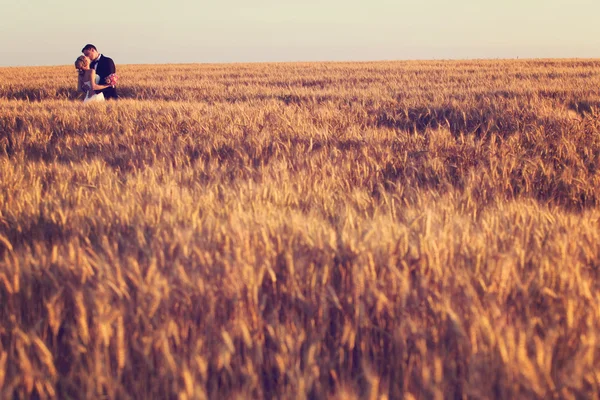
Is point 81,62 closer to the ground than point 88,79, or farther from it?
farther from it

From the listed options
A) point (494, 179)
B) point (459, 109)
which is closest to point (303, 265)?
point (494, 179)

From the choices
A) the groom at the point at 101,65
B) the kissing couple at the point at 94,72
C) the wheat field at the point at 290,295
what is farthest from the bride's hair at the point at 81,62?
the wheat field at the point at 290,295

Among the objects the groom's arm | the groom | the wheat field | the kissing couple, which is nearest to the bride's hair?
the kissing couple

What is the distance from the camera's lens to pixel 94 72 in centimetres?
751

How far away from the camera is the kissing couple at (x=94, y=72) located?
7.48 m

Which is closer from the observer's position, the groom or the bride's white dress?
the bride's white dress

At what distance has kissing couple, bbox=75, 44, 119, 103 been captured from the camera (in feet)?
24.5

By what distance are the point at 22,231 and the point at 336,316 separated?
47.8 inches

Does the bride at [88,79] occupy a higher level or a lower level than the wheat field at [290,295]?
higher

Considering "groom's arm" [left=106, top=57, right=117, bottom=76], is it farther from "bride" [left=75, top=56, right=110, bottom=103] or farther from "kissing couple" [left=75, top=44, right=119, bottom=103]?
"bride" [left=75, top=56, right=110, bottom=103]

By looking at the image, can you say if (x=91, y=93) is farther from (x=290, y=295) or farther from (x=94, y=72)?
(x=290, y=295)

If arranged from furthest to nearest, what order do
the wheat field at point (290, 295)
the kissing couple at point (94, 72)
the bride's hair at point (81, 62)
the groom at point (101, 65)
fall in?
the groom at point (101, 65)
the kissing couple at point (94, 72)
the bride's hair at point (81, 62)
the wheat field at point (290, 295)

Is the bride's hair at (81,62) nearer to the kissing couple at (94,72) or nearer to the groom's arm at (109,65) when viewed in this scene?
the kissing couple at (94,72)

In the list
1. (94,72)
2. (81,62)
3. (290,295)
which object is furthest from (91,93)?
(290,295)
